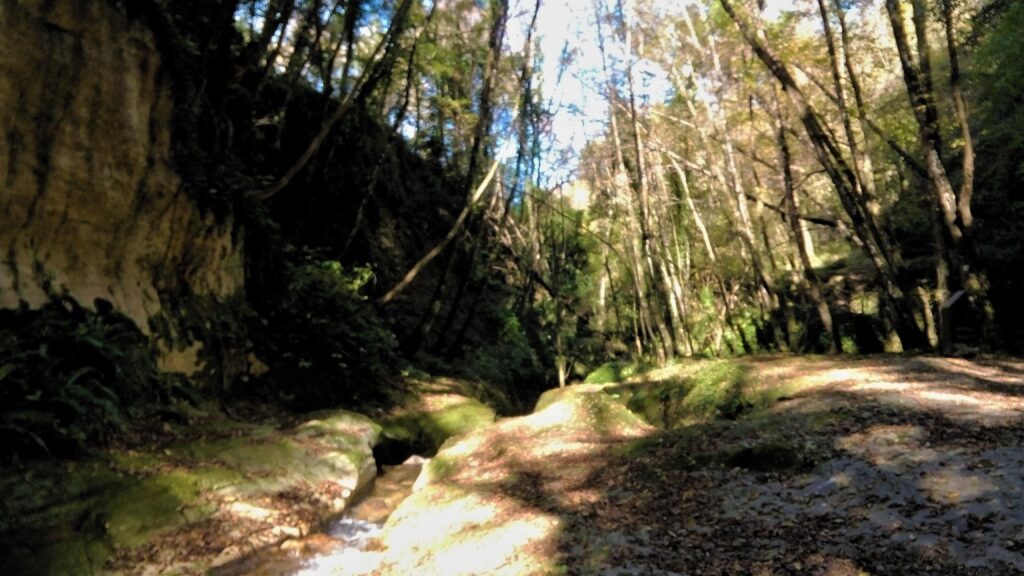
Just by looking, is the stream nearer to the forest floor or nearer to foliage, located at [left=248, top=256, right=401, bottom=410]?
the forest floor

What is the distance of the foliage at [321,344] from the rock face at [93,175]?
239 centimetres

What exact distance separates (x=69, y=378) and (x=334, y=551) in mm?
3616

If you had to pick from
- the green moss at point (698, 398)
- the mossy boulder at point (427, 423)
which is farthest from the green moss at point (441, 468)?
the green moss at point (698, 398)

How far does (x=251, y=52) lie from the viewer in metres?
12.8

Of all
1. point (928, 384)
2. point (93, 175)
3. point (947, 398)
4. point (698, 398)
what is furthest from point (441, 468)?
point (928, 384)

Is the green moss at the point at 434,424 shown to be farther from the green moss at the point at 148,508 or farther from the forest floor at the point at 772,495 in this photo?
the green moss at the point at 148,508

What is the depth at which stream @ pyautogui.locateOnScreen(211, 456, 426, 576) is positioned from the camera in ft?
21.0

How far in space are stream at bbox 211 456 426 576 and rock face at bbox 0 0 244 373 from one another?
14.4 ft

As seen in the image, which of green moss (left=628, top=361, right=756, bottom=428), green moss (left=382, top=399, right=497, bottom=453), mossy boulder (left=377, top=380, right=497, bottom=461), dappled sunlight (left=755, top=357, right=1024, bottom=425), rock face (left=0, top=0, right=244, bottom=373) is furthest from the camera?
green moss (left=382, top=399, right=497, bottom=453)

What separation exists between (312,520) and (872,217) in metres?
11.5

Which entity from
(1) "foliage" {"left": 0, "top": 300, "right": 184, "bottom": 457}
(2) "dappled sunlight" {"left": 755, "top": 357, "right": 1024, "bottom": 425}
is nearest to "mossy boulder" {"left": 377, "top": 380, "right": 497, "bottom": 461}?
(1) "foliage" {"left": 0, "top": 300, "right": 184, "bottom": 457}

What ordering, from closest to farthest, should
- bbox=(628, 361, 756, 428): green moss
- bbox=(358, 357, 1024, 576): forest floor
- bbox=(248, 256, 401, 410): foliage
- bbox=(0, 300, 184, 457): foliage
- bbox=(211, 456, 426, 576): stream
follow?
bbox=(358, 357, 1024, 576): forest floor → bbox=(211, 456, 426, 576): stream → bbox=(0, 300, 184, 457): foliage → bbox=(628, 361, 756, 428): green moss → bbox=(248, 256, 401, 410): foliage

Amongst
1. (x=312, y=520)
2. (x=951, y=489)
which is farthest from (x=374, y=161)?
(x=951, y=489)

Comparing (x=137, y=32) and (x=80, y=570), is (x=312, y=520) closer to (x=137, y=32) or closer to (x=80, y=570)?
(x=80, y=570)
